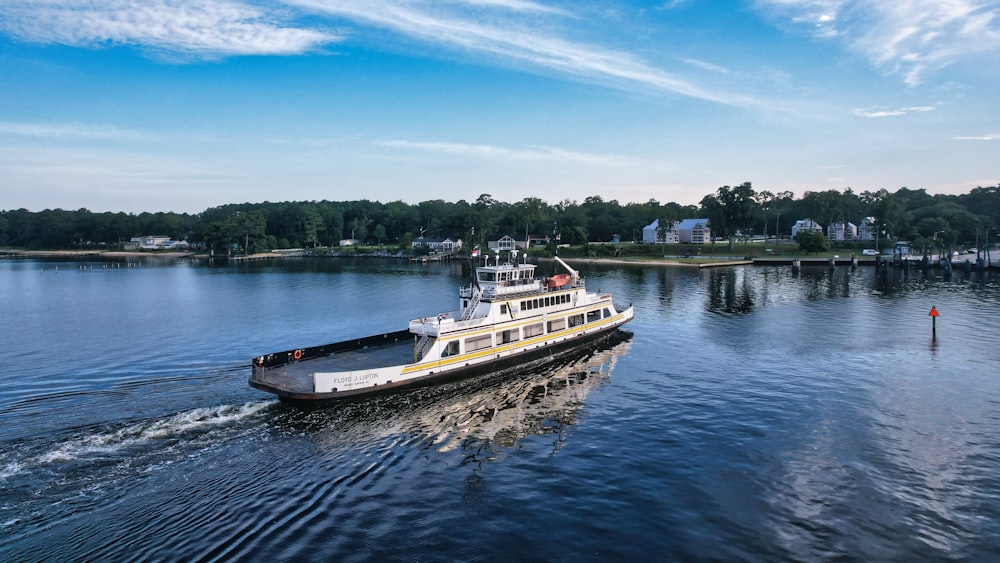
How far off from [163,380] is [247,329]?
21.0m

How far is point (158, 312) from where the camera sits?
70.2 meters

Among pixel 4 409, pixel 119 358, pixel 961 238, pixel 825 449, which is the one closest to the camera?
pixel 825 449

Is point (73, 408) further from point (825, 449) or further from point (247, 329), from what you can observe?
point (825, 449)

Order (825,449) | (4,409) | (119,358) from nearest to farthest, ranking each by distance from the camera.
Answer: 1. (825,449)
2. (4,409)
3. (119,358)

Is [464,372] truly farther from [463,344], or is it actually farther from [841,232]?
[841,232]

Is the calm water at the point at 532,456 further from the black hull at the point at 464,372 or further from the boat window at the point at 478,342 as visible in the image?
the boat window at the point at 478,342

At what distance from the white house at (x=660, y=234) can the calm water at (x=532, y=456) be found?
442ft

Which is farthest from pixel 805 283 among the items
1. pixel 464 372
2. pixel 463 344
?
pixel 464 372

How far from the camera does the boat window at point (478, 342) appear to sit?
38.6m

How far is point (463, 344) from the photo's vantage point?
125 feet

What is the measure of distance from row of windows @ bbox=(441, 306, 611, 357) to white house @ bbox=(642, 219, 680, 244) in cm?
14147

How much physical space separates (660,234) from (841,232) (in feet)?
238

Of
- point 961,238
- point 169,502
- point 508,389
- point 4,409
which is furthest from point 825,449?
point 961,238

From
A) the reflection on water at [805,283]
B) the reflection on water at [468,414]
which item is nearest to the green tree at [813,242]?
the reflection on water at [805,283]
